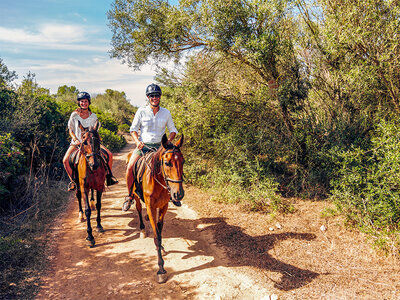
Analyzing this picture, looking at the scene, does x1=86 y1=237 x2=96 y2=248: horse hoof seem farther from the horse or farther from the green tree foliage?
the green tree foliage

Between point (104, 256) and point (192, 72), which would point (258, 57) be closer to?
point (192, 72)

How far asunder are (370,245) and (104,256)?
19.2 feet

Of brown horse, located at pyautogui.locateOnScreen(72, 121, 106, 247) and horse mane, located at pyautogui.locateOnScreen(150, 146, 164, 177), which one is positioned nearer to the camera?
horse mane, located at pyautogui.locateOnScreen(150, 146, 164, 177)

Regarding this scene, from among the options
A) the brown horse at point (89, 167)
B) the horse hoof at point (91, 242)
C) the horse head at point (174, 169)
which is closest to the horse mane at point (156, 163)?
the horse head at point (174, 169)

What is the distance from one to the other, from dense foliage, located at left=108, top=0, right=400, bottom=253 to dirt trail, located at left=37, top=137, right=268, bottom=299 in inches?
108

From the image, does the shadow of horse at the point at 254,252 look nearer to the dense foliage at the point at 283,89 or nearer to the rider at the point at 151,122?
the dense foliage at the point at 283,89

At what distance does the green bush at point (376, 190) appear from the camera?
5.16 metres

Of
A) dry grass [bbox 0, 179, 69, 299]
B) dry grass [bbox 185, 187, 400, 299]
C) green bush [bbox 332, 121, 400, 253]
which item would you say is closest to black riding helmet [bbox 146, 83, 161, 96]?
dry grass [bbox 185, 187, 400, 299]

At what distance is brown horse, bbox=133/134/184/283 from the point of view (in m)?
4.11

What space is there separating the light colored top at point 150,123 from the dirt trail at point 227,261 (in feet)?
8.61

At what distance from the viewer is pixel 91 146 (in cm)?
564

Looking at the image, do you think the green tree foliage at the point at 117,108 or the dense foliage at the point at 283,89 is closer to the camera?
the dense foliage at the point at 283,89

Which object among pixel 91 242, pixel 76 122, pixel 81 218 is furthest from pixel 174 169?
pixel 81 218

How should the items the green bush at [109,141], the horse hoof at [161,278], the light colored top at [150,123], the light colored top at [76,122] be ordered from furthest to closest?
→ the green bush at [109,141]
the light colored top at [76,122]
the light colored top at [150,123]
the horse hoof at [161,278]
